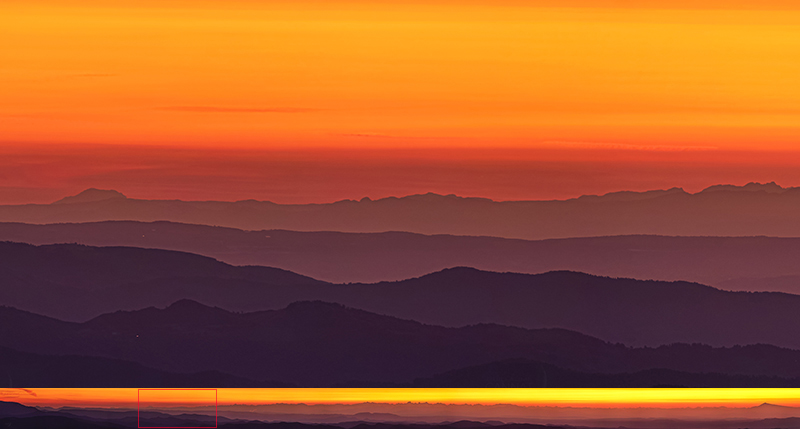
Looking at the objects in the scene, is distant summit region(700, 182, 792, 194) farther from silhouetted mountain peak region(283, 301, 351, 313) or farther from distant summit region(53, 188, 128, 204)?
distant summit region(53, 188, 128, 204)

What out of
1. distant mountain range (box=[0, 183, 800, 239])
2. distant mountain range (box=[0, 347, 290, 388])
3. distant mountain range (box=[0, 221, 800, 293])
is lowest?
distant mountain range (box=[0, 347, 290, 388])

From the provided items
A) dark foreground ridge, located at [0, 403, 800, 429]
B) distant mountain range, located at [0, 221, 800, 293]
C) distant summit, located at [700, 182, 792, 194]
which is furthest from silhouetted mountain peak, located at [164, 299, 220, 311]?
distant summit, located at [700, 182, 792, 194]

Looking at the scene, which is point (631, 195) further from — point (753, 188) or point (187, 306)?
point (187, 306)

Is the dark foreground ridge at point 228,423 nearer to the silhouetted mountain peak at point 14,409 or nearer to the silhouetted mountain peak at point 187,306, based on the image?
the silhouetted mountain peak at point 14,409

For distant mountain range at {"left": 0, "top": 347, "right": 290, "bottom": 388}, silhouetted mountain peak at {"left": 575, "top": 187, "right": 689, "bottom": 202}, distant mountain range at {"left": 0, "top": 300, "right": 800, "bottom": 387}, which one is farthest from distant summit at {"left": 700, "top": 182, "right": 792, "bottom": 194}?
distant mountain range at {"left": 0, "top": 347, "right": 290, "bottom": 388}

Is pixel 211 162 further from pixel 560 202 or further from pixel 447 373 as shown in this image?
pixel 560 202

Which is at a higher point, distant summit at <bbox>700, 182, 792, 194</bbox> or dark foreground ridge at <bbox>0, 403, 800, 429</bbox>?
distant summit at <bbox>700, 182, 792, 194</bbox>
